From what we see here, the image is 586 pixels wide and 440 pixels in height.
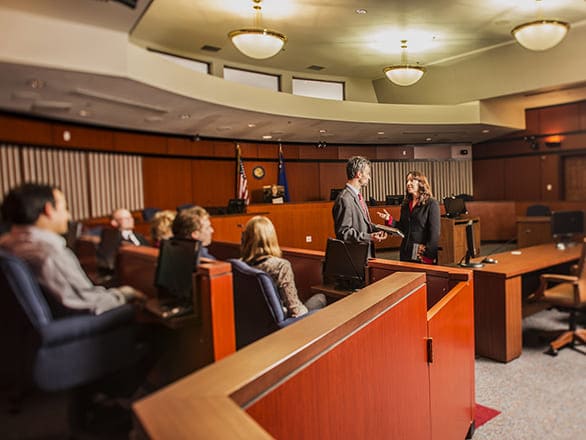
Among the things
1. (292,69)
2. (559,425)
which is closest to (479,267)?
(559,425)

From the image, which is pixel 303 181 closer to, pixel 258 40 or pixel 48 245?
pixel 48 245

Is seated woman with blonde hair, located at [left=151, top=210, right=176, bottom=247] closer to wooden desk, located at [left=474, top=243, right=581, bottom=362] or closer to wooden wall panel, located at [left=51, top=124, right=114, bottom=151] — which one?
wooden wall panel, located at [left=51, top=124, right=114, bottom=151]

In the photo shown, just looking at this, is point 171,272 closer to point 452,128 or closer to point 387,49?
point 387,49

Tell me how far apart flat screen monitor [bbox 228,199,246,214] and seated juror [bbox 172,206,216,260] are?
6 centimetres

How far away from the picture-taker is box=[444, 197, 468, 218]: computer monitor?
4.27ft

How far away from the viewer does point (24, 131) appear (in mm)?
351

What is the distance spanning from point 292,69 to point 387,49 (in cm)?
36

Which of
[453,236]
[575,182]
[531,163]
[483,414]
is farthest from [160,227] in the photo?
[575,182]

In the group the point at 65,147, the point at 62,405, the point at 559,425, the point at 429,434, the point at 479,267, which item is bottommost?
the point at 559,425

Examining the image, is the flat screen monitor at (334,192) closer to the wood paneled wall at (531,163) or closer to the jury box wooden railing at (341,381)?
the jury box wooden railing at (341,381)

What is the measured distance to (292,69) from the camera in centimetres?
107

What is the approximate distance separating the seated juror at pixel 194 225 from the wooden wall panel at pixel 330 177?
1.31 ft

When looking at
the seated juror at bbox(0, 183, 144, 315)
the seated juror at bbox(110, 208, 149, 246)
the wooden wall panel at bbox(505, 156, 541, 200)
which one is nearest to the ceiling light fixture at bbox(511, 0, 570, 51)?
the wooden wall panel at bbox(505, 156, 541, 200)

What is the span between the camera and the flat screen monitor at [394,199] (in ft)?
3.93
